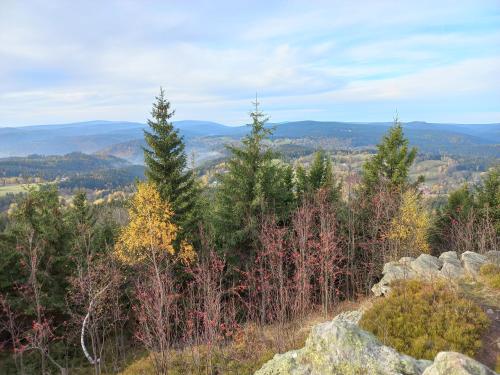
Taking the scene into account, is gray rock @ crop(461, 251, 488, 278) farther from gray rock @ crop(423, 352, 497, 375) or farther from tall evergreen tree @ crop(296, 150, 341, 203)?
tall evergreen tree @ crop(296, 150, 341, 203)

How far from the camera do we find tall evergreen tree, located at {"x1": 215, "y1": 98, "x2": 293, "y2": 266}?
23969mm

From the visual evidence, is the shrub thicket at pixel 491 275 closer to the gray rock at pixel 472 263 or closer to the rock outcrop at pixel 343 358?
the gray rock at pixel 472 263

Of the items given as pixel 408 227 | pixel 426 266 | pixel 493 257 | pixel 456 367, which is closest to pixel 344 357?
pixel 456 367

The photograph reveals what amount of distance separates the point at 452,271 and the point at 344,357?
41.8 feet

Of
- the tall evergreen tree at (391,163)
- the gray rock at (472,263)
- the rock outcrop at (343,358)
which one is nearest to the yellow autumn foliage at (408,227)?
the tall evergreen tree at (391,163)

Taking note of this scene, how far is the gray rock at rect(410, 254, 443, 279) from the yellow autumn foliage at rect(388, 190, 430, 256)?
5.19 metres

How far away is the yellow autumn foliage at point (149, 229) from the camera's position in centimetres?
2058

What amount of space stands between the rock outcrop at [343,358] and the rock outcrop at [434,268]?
9220mm

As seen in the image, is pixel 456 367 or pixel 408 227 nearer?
pixel 456 367

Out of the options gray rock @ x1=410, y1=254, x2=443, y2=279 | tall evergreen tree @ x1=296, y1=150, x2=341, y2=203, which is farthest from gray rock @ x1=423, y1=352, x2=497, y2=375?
tall evergreen tree @ x1=296, y1=150, x2=341, y2=203

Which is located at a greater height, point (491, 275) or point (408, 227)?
point (491, 275)

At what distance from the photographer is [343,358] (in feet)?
23.1

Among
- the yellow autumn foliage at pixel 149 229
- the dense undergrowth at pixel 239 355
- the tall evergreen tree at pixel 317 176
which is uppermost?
the tall evergreen tree at pixel 317 176

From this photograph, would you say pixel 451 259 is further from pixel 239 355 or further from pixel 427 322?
pixel 239 355
